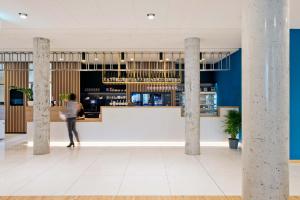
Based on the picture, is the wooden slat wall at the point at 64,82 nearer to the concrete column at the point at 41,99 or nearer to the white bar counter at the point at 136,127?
the white bar counter at the point at 136,127

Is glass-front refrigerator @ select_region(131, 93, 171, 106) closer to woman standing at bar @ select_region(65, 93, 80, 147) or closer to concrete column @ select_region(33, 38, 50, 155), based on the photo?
woman standing at bar @ select_region(65, 93, 80, 147)

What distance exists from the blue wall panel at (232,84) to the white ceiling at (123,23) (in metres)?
0.90

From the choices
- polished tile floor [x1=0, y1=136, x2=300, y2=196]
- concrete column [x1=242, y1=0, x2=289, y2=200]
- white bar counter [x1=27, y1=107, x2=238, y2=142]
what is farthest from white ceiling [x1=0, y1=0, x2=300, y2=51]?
polished tile floor [x1=0, y1=136, x2=300, y2=196]

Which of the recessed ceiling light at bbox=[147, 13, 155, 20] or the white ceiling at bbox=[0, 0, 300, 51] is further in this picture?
the recessed ceiling light at bbox=[147, 13, 155, 20]

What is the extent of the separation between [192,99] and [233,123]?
1.72m

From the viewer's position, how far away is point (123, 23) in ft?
21.7

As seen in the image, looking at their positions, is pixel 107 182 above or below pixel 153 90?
below

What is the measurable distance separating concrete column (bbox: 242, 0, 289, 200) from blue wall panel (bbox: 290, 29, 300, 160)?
191 inches

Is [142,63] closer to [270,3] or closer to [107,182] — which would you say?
[107,182]

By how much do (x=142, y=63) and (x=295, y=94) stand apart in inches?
282

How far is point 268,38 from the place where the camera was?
2.47 metres

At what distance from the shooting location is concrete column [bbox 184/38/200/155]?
299 inches

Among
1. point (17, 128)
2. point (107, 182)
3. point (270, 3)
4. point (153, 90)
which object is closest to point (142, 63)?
point (153, 90)

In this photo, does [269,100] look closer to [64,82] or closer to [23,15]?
[23,15]
